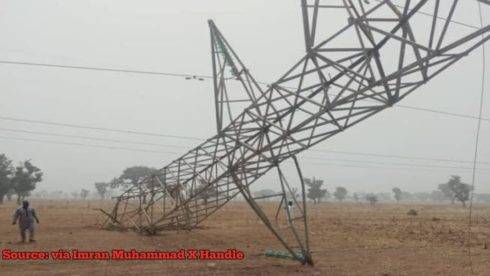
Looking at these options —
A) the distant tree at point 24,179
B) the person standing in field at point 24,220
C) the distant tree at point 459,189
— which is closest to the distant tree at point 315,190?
the distant tree at point 459,189

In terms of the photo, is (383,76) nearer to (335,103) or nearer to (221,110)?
(335,103)

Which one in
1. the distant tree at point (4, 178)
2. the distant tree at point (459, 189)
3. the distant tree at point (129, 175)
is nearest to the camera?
the distant tree at point (4, 178)

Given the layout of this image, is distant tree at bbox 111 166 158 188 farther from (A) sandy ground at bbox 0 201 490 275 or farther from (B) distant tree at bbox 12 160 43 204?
(A) sandy ground at bbox 0 201 490 275

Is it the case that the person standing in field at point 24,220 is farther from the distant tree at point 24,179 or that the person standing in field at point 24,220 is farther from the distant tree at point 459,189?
the distant tree at point 459,189

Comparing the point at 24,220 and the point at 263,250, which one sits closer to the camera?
the point at 263,250

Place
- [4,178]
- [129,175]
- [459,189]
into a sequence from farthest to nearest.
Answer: [129,175] < [459,189] < [4,178]

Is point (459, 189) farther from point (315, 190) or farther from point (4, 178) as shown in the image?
point (4, 178)

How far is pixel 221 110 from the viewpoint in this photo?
17.4 m

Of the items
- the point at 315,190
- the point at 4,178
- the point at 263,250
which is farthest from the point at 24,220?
the point at 315,190

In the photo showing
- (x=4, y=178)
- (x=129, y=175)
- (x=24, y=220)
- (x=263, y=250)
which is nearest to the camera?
(x=263, y=250)

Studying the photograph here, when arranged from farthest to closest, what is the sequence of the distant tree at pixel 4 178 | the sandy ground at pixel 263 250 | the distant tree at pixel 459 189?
the distant tree at pixel 459 189, the distant tree at pixel 4 178, the sandy ground at pixel 263 250

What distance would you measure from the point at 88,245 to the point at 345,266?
35.1 ft

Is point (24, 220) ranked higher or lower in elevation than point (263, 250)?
higher

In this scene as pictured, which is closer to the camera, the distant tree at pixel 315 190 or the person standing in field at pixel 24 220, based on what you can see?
the person standing in field at pixel 24 220
